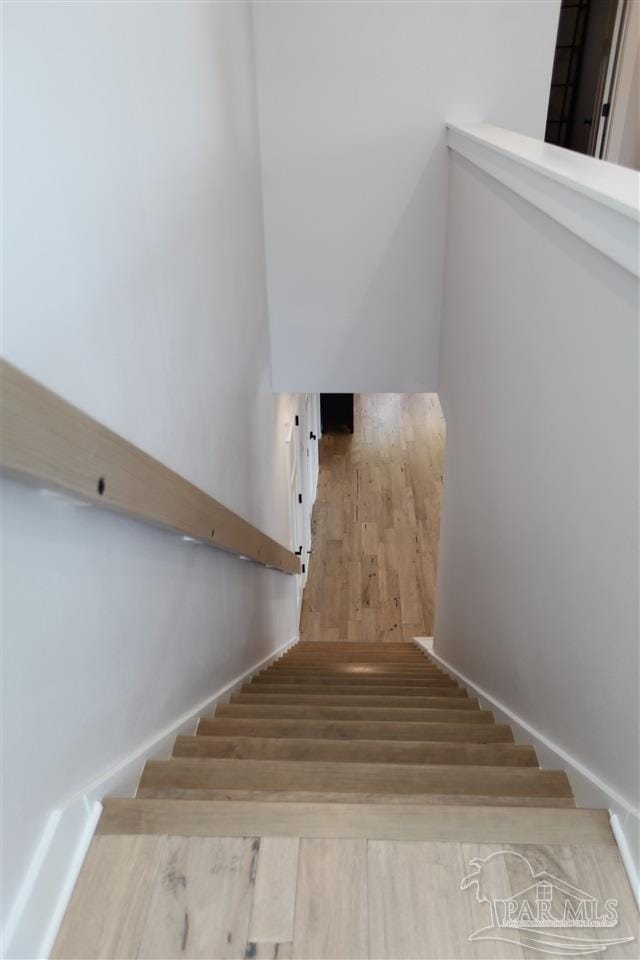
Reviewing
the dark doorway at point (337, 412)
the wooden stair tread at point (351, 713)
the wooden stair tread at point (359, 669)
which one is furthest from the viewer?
the dark doorway at point (337, 412)

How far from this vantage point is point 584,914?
0.96m

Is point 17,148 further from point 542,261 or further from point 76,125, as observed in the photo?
point 542,261

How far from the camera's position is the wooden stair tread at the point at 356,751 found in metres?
1.72

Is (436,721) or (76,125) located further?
(436,721)

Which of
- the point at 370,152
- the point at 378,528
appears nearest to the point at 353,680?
the point at 370,152

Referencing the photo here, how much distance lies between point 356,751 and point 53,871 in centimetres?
91

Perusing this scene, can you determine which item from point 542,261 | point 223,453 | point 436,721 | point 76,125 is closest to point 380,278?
point 223,453

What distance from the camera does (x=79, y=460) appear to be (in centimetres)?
88

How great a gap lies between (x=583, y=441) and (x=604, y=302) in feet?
0.93

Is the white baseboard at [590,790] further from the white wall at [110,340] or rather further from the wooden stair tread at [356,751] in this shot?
the white wall at [110,340]

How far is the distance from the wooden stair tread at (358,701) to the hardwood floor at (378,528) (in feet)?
8.66

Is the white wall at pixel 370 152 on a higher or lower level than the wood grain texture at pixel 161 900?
higher

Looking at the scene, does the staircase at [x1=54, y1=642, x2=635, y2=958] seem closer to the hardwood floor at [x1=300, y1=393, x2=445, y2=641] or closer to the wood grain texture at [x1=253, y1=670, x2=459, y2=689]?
the wood grain texture at [x1=253, y1=670, x2=459, y2=689]

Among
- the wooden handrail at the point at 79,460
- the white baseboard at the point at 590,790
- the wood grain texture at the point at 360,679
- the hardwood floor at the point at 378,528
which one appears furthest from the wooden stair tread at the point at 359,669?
the wooden handrail at the point at 79,460
